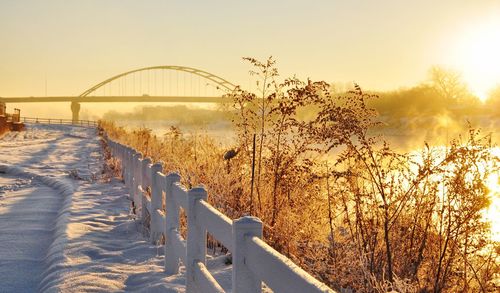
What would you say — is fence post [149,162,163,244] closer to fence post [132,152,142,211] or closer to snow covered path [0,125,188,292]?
snow covered path [0,125,188,292]

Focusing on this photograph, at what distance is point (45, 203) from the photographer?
462 inches

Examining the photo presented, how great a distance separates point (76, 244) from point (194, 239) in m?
3.12

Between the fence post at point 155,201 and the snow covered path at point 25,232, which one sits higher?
the fence post at point 155,201

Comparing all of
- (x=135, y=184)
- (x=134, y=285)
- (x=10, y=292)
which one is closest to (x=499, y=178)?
(x=134, y=285)

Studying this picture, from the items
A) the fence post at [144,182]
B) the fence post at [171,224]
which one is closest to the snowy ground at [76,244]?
the fence post at [171,224]

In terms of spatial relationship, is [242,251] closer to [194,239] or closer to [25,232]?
[194,239]

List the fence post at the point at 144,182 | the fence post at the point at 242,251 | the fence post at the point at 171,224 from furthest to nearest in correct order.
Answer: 1. the fence post at the point at 144,182
2. the fence post at the point at 171,224
3. the fence post at the point at 242,251

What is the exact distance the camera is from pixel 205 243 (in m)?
5.09

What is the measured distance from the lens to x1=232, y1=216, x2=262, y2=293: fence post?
3.42m

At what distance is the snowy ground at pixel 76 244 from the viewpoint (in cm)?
625

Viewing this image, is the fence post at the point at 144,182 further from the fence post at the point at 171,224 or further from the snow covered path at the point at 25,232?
the fence post at the point at 171,224

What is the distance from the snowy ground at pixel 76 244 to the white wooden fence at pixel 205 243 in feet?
1.26

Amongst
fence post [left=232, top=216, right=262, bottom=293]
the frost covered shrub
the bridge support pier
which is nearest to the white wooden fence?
fence post [left=232, top=216, right=262, bottom=293]

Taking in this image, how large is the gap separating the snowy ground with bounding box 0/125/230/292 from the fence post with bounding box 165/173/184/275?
0.46 feet
